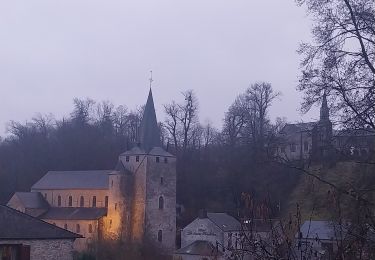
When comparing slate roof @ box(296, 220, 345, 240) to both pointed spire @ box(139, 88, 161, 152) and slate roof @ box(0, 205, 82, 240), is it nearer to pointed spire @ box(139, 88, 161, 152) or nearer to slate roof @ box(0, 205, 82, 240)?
slate roof @ box(0, 205, 82, 240)

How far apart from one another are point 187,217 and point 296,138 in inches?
463

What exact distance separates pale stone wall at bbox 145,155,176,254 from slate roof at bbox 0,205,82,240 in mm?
28804

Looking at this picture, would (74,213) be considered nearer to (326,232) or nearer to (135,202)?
(135,202)

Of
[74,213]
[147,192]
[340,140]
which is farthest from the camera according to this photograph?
[74,213]

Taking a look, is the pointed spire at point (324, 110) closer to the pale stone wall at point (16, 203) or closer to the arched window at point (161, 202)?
the arched window at point (161, 202)

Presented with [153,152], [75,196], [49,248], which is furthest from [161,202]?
[49,248]

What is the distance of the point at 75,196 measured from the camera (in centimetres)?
5822

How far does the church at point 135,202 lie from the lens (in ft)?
161

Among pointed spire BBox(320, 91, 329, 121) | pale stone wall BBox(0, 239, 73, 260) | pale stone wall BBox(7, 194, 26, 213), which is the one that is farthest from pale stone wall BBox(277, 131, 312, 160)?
pale stone wall BBox(7, 194, 26, 213)

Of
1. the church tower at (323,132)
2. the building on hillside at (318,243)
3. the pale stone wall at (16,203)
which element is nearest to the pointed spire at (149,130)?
the pale stone wall at (16,203)

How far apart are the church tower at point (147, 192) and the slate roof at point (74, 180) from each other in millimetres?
5275

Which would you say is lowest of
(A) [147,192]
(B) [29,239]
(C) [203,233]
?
(C) [203,233]

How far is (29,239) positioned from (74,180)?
136 feet

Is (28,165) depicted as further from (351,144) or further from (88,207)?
(351,144)
